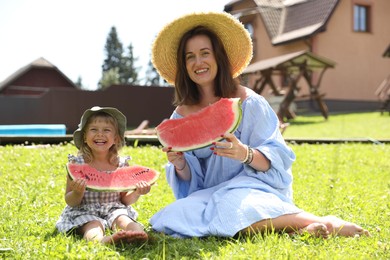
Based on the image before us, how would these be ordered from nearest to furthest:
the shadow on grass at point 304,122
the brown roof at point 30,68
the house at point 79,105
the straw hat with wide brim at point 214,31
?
1. the straw hat with wide brim at point 214,31
2. the shadow on grass at point 304,122
3. the house at point 79,105
4. the brown roof at point 30,68

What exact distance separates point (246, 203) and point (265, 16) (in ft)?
78.4

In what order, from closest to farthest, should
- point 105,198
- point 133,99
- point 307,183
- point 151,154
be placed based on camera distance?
point 105,198
point 307,183
point 151,154
point 133,99

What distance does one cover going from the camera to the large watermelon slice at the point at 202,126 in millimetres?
3309

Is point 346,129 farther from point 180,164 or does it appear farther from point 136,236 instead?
point 136,236

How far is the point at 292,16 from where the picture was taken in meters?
25.9

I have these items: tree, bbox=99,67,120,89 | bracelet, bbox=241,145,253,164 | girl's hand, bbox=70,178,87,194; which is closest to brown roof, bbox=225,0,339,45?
bracelet, bbox=241,145,253,164

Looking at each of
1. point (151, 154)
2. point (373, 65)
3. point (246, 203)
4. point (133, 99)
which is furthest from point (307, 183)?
point (373, 65)

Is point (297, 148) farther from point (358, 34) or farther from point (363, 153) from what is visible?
point (358, 34)

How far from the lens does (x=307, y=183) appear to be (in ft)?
19.9

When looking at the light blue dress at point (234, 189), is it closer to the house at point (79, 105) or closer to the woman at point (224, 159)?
the woman at point (224, 159)

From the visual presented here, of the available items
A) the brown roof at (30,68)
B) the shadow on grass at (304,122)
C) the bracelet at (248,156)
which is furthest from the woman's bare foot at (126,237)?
the brown roof at (30,68)

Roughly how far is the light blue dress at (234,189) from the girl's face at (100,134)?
51 centimetres

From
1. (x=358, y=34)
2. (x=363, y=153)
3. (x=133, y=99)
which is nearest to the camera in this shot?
(x=363, y=153)

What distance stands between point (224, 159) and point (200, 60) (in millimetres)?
745
